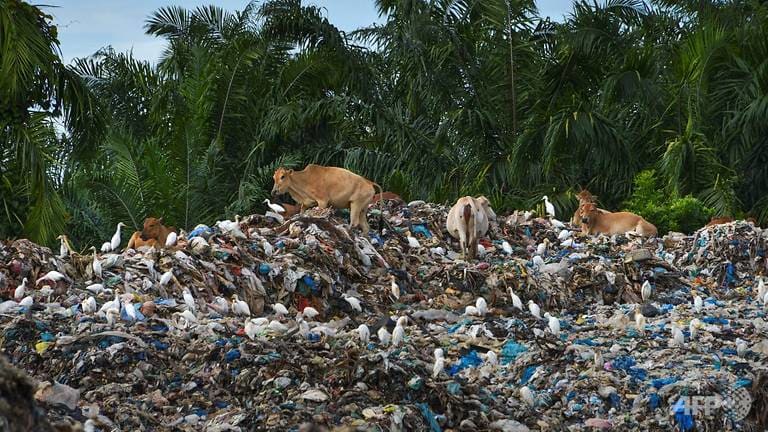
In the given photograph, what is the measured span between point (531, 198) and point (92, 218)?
7.84 meters

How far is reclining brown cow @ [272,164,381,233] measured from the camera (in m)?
13.7

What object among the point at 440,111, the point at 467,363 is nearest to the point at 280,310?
the point at 467,363

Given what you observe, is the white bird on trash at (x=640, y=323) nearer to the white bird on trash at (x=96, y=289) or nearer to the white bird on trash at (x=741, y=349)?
the white bird on trash at (x=741, y=349)

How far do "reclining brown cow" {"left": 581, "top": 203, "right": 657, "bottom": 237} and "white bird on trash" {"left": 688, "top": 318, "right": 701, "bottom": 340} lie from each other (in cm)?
630

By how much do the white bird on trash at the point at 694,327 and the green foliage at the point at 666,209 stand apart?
357 inches

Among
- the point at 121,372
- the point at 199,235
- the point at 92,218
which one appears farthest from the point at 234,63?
the point at 121,372

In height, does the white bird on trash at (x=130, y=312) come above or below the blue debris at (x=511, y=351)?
above

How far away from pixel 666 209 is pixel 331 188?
777 cm

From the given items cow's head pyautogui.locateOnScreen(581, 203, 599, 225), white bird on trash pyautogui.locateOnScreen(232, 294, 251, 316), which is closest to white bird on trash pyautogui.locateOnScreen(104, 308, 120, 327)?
white bird on trash pyautogui.locateOnScreen(232, 294, 251, 316)

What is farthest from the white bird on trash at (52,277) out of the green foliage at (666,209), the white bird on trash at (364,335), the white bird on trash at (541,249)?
the green foliage at (666,209)

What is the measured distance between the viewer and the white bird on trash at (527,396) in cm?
793

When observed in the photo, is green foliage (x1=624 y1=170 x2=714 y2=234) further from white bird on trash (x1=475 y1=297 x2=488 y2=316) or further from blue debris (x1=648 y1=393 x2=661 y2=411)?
blue debris (x1=648 y1=393 x2=661 y2=411)

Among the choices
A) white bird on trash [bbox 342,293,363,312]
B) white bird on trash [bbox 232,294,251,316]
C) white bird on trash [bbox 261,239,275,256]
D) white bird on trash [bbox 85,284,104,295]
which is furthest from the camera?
white bird on trash [bbox 261,239,275,256]

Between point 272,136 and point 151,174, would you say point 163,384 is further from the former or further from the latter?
point 272,136
